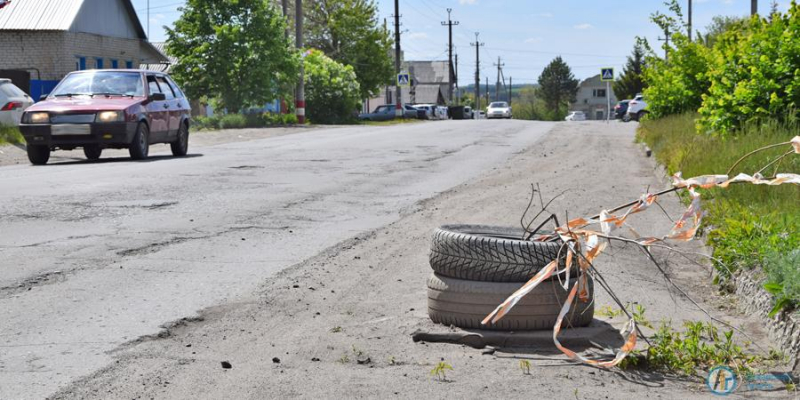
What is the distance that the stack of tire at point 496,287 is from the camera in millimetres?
5238

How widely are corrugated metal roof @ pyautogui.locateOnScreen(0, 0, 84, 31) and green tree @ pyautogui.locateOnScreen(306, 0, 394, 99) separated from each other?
35511 millimetres

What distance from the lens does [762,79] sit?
1288cm

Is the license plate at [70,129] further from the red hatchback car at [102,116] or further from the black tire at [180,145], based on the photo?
the black tire at [180,145]

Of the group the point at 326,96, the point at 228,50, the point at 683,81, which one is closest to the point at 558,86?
the point at 326,96

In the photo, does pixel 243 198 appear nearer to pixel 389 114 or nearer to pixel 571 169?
pixel 571 169

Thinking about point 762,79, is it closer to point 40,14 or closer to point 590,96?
point 40,14

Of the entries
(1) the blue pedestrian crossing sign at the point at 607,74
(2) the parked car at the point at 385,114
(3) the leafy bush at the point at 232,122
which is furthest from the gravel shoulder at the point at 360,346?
(2) the parked car at the point at 385,114

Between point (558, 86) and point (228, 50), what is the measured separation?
124141 mm

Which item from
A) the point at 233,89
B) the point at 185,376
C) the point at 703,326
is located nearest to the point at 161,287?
the point at 185,376

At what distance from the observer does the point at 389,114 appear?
6506 centimetres

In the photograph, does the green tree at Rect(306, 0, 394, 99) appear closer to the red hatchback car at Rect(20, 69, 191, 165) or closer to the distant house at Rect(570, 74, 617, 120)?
the red hatchback car at Rect(20, 69, 191, 165)

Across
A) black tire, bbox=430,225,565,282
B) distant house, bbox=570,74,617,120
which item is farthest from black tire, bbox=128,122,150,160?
distant house, bbox=570,74,617,120

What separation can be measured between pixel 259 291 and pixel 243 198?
5.21 m

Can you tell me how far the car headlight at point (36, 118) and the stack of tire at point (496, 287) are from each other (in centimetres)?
1403
